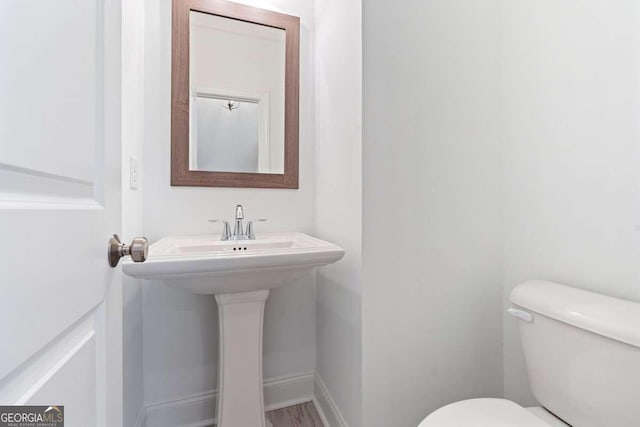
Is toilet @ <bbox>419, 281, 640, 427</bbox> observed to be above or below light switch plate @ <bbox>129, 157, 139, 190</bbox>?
below

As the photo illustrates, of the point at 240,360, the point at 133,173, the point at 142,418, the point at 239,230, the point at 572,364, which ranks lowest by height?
the point at 142,418

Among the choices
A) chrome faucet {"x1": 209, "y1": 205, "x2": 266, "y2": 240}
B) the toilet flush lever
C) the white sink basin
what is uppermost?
chrome faucet {"x1": 209, "y1": 205, "x2": 266, "y2": 240}

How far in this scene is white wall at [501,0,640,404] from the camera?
0.83 meters

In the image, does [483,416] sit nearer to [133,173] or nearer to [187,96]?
[133,173]

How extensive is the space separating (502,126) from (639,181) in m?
0.53

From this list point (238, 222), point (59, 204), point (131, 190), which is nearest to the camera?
point (59, 204)

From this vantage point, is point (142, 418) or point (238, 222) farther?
point (238, 222)

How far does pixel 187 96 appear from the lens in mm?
1285

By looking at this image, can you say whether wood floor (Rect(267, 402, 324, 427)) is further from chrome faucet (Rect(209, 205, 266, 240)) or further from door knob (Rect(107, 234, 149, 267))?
door knob (Rect(107, 234, 149, 267))

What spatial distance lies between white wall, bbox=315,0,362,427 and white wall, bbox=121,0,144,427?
0.80 metres

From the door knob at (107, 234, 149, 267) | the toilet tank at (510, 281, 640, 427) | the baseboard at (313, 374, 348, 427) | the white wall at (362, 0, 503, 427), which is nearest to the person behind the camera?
the door knob at (107, 234, 149, 267)

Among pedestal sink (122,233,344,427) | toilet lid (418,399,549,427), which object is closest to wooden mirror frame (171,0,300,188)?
pedestal sink (122,233,344,427)

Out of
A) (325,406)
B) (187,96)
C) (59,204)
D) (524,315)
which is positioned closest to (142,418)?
(325,406)

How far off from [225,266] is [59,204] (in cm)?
49
